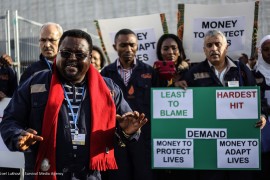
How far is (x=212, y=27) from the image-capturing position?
5.81 m

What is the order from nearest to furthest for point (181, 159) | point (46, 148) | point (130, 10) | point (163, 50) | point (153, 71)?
point (46, 148) < point (181, 159) < point (153, 71) < point (163, 50) < point (130, 10)

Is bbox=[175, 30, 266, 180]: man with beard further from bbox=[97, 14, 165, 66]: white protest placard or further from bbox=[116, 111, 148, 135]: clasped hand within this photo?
bbox=[116, 111, 148, 135]: clasped hand

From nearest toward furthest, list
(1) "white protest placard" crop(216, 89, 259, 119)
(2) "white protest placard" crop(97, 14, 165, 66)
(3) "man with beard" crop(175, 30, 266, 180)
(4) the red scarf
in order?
(4) the red scarf
(1) "white protest placard" crop(216, 89, 259, 119)
(3) "man with beard" crop(175, 30, 266, 180)
(2) "white protest placard" crop(97, 14, 165, 66)

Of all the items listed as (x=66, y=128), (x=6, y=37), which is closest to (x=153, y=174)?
(x=66, y=128)

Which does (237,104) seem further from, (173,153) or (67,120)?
(67,120)

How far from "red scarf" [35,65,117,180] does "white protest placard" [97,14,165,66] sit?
2876 mm

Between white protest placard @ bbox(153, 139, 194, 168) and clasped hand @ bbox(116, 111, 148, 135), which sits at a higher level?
clasped hand @ bbox(116, 111, 148, 135)

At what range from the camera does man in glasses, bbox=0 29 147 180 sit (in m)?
2.93

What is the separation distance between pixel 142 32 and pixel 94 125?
3.32m

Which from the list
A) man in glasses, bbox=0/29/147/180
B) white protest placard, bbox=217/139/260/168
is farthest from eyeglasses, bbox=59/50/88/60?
white protest placard, bbox=217/139/260/168

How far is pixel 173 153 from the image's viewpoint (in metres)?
4.54

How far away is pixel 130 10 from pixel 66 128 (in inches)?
465

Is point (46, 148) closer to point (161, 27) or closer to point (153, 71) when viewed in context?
point (153, 71)

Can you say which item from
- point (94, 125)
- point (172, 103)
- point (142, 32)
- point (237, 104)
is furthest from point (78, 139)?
point (142, 32)
